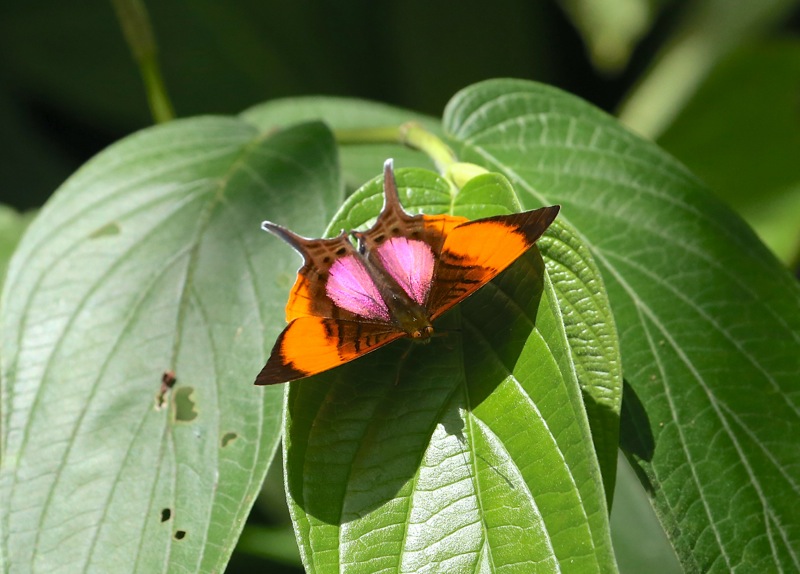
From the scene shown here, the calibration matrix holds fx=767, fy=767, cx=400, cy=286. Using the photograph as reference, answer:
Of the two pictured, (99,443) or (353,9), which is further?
(353,9)

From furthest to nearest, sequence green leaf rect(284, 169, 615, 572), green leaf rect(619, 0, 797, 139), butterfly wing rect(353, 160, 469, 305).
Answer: green leaf rect(619, 0, 797, 139) < butterfly wing rect(353, 160, 469, 305) < green leaf rect(284, 169, 615, 572)

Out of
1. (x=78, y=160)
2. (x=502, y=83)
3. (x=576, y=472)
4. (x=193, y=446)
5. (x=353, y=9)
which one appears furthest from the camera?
(x=353, y=9)

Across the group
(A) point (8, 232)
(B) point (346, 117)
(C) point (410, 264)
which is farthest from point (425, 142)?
(A) point (8, 232)

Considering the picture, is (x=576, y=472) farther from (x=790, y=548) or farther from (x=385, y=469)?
(x=790, y=548)

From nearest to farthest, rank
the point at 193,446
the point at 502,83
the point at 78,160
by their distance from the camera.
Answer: the point at 193,446 → the point at 502,83 → the point at 78,160

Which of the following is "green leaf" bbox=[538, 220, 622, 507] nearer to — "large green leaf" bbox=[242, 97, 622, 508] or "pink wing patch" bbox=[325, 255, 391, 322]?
"large green leaf" bbox=[242, 97, 622, 508]

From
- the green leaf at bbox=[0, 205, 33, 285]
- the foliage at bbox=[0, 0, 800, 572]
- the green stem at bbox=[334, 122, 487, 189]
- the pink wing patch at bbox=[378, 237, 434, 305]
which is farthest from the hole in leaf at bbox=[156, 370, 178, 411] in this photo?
the green leaf at bbox=[0, 205, 33, 285]

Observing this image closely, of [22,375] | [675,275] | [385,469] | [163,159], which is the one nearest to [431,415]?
[385,469]

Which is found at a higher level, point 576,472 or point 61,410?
point 61,410
